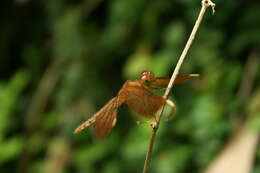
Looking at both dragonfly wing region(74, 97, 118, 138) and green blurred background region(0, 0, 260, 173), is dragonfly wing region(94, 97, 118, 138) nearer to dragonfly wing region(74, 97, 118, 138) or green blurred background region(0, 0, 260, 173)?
dragonfly wing region(74, 97, 118, 138)

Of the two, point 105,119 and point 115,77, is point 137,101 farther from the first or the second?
point 115,77

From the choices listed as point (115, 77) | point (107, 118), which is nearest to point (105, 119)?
point (107, 118)

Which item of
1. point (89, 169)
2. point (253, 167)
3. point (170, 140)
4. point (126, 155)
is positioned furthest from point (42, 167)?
point (253, 167)

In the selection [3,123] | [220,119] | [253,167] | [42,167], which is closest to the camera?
[253,167]

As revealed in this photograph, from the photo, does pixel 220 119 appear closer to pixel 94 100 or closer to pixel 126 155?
pixel 126 155

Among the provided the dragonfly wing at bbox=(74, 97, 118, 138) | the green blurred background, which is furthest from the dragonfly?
the green blurred background

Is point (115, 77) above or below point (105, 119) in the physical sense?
above

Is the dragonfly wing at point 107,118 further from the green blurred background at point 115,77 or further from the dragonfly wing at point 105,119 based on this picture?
the green blurred background at point 115,77
